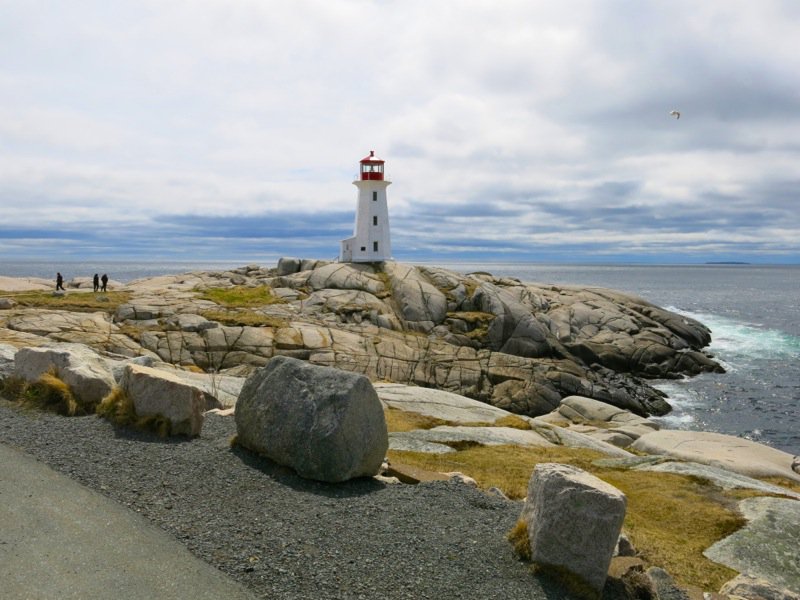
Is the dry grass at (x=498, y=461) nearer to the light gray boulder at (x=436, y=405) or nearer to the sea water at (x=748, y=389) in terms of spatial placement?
the light gray boulder at (x=436, y=405)

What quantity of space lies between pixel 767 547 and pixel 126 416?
15.9 metres

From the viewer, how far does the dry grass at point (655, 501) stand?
13.1 metres

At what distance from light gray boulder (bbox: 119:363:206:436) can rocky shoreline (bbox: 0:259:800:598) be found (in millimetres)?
291

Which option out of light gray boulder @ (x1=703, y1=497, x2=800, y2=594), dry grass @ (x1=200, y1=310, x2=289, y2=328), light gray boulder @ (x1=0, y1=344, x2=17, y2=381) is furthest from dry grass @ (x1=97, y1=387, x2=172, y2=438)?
dry grass @ (x1=200, y1=310, x2=289, y2=328)

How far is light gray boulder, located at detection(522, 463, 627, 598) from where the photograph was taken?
9898mm

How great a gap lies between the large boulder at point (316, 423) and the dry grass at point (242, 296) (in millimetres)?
43179

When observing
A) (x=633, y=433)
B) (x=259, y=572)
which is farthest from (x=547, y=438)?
(x=259, y=572)

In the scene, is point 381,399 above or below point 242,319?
below

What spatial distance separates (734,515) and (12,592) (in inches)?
652

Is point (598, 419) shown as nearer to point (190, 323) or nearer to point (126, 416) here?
point (190, 323)

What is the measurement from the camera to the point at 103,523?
34.5 feet

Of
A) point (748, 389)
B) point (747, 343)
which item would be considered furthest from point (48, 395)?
point (747, 343)

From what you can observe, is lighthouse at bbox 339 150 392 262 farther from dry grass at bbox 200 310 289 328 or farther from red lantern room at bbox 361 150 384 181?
dry grass at bbox 200 310 289 328

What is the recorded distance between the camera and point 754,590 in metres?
11.3
